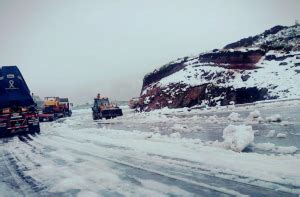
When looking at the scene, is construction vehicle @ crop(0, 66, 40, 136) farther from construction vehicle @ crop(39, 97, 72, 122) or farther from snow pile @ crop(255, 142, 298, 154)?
construction vehicle @ crop(39, 97, 72, 122)

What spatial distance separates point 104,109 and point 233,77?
13.3 meters

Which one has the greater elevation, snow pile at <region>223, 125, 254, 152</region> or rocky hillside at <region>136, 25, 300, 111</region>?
rocky hillside at <region>136, 25, 300, 111</region>

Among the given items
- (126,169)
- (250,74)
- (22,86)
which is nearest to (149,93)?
(250,74)

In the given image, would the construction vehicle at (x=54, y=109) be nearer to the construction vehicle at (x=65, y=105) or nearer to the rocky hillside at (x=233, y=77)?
the construction vehicle at (x=65, y=105)

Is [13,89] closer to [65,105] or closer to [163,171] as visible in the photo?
[163,171]

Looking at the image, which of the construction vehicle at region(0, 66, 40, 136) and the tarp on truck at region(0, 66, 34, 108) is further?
the tarp on truck at region(0, 66, 34, 108)

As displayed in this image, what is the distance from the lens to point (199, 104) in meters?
29.4

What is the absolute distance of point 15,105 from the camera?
1866 centimetres

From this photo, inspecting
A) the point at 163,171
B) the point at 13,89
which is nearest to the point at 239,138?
the point at 163,171

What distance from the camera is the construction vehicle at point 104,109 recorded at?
28844 millimetres

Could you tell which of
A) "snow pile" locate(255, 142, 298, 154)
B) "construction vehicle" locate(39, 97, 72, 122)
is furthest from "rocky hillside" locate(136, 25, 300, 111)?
"snow pile" locate(255, 142, 298, 154)

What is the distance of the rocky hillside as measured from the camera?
26.4 m

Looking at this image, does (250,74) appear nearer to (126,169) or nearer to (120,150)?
(120,150)

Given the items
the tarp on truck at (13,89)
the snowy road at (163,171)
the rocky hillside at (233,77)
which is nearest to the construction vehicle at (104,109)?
the rocky hillside at (233,77)
